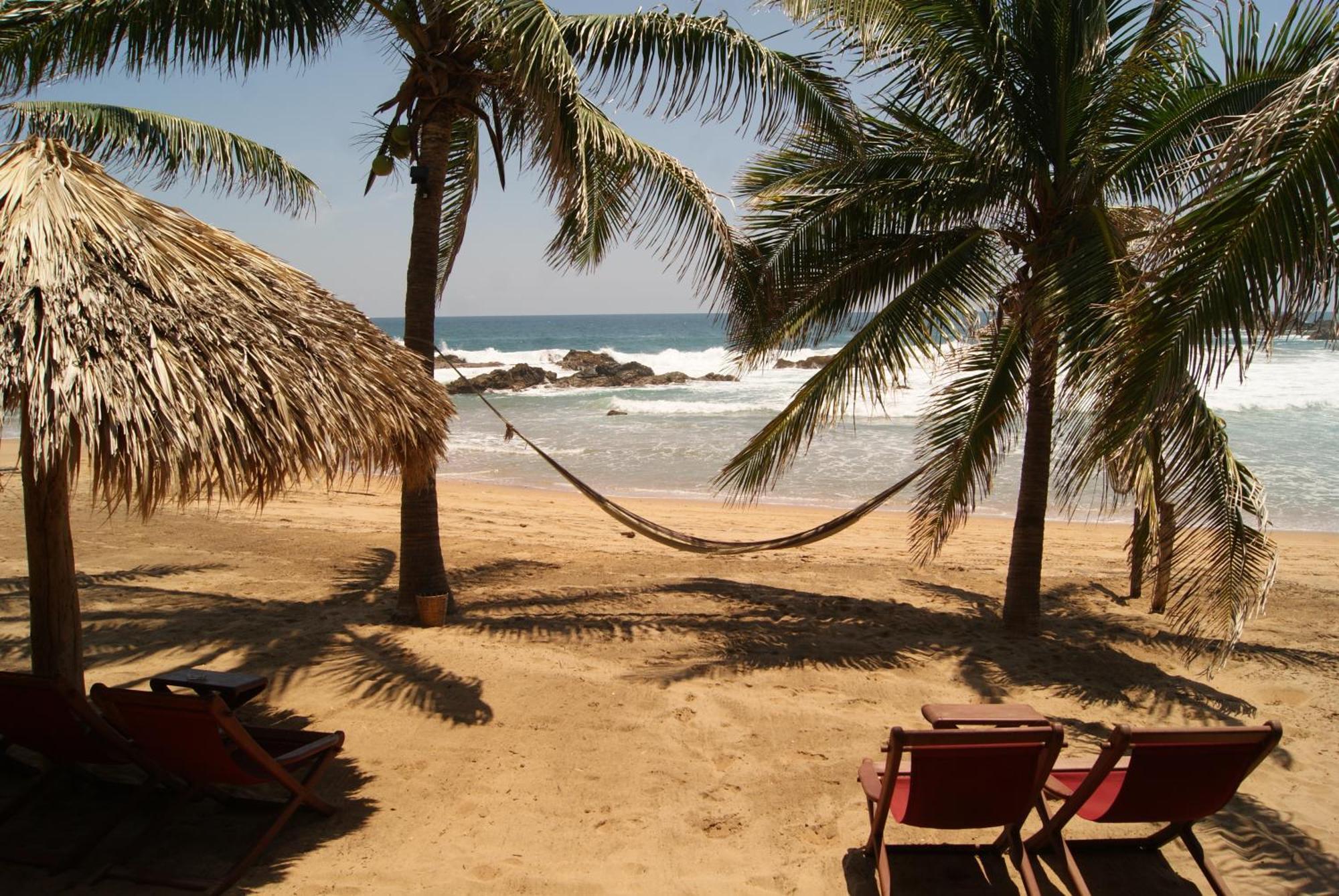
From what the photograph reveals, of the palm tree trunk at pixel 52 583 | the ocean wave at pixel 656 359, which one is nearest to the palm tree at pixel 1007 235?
the palm tree trunk at pixel 52 583

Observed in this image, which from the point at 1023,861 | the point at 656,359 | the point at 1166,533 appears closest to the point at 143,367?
the point at 1023,861

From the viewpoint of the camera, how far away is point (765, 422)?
20172 mm

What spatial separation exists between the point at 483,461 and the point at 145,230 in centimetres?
1128

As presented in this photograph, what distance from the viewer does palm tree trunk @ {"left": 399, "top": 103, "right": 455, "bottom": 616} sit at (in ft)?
16.3

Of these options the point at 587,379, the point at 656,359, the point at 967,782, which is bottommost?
the point at 967,782

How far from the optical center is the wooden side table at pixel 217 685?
2959mm

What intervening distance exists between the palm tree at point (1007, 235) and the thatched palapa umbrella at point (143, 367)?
93.6 inches

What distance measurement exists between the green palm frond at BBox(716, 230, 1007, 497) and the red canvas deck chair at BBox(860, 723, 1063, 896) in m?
2.41

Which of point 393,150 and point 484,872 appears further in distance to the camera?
point 393,150

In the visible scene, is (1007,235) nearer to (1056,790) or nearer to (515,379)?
(1056,790)

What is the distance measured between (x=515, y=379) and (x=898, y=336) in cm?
2457

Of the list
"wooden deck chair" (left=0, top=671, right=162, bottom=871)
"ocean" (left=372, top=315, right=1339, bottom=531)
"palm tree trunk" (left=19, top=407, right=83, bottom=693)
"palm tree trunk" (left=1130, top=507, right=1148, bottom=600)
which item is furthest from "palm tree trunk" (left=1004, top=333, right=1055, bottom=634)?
"palm tree trunk" (left=19, top=407, right=83, bottom=693)

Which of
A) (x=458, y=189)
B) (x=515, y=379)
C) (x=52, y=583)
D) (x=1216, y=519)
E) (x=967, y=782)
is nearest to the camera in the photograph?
(x=967, y=782)

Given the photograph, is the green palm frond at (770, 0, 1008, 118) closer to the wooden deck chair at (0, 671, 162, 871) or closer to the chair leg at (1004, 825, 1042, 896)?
the chair leg at (1004, 825, 1042, 896)
